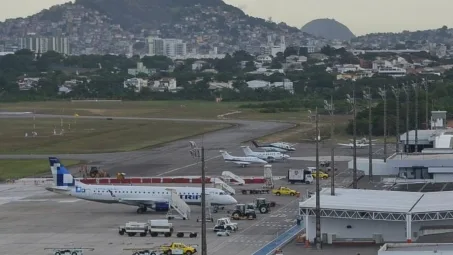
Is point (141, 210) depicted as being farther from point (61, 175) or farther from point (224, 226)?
point (224, 226)

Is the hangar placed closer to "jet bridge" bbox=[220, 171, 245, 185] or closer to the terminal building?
the terminal building

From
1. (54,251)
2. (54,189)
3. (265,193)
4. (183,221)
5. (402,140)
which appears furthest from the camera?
(402,140)

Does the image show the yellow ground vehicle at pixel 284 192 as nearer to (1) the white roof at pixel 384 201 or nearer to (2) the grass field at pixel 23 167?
(1) the white roof at pixel 384 201

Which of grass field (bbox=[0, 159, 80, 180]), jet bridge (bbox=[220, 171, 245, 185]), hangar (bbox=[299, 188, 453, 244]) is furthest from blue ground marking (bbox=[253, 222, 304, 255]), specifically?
grass field (bbox=[0, 159, 80, 180])

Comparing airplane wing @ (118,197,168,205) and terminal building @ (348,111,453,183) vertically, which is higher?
terminal building @ (348,111,453,183)

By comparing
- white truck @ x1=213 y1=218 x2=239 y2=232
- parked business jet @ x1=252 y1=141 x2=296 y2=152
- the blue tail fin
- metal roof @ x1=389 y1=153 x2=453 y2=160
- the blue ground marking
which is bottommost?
the blue ground marking

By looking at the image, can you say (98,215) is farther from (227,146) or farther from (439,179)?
(227,146)

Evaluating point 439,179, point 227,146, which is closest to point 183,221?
point 439,179
